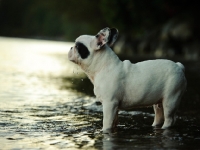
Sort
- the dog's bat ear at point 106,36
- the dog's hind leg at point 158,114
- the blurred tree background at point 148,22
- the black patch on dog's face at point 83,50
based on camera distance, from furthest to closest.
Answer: the blurred tree background at point 148,22
the dog's hind leg at point 158,114
the black patch on dog's face at point 83,50
the dog's bat ear at point 106,36

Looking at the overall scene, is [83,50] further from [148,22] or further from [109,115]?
[148,22]

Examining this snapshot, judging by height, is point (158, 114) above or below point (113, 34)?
below

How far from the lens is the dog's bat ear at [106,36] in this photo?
363 inches

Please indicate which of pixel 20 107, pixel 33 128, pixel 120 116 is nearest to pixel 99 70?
pixel 33 128

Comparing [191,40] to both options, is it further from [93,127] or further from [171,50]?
[93,127]

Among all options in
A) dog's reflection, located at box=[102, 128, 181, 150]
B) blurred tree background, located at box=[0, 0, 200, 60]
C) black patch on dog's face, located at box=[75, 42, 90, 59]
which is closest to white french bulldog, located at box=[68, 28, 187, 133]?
black patch on dog's face, located at box=[75, 42, 90, 59]

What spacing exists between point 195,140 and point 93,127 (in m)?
2.04

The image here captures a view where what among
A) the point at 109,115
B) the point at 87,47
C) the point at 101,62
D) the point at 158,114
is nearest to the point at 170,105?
the point at 158,114

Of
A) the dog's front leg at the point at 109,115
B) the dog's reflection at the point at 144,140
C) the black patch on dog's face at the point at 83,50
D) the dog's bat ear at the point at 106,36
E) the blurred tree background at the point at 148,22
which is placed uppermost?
the blurred tree background at the point at 148,22

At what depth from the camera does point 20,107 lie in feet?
42.5

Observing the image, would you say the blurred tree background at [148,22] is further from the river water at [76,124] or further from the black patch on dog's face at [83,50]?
the black patch on dog's face at [83,50]

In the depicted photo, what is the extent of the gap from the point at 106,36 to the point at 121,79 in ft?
2.54

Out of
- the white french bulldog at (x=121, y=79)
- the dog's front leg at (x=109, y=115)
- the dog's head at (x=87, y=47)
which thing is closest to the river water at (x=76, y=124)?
the dog's front leg at (x=109, y=115)

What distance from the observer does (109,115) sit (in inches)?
366
